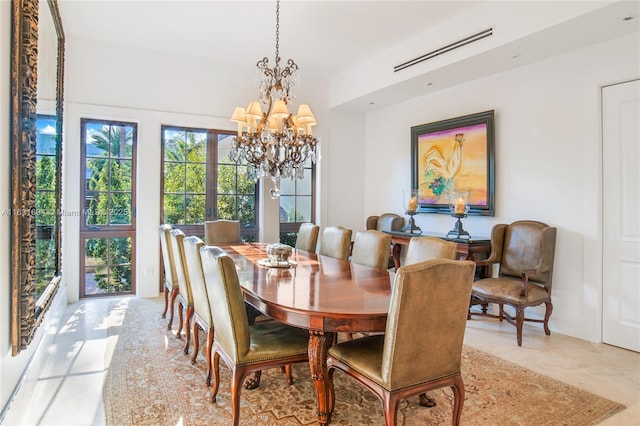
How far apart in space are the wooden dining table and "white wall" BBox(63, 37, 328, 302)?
2.56m

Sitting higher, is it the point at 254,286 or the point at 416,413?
the point at 254,286

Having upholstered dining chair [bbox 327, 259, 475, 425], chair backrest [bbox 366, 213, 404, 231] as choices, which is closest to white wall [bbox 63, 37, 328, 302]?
chair backrest [bbox 366, 213, 404, 231]

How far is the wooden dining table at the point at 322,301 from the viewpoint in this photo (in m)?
1.86

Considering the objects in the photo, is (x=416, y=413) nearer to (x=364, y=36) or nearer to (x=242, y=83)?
(x=364, y=36)

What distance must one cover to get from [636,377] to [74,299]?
17.9ft

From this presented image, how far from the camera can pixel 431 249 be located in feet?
8.70

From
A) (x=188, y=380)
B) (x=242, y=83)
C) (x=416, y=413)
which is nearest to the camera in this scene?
(x=416, y=413)

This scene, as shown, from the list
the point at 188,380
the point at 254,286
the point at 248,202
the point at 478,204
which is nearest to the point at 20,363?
the point at 188,380

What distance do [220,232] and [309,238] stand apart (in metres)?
1.15

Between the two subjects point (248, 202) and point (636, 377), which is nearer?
point (636, 377)

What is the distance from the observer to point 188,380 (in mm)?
2627

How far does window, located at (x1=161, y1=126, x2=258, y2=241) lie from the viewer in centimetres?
508

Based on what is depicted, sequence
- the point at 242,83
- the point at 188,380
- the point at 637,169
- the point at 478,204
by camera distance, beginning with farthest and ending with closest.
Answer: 1. the point at 242,83
2. the point at 478,204
3. the point at 637,169
4. the point at 188,380

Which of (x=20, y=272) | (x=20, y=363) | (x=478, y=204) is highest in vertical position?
(x=478, y=204)
